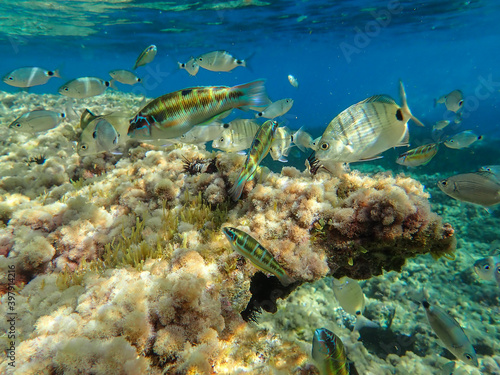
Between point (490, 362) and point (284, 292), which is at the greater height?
point (284, 292)

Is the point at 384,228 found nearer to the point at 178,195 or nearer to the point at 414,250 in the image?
the point at 414,250

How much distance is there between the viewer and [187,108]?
1.97 m

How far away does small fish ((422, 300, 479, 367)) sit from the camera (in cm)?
290

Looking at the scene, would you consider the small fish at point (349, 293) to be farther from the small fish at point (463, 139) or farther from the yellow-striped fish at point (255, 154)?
the small fish at point (463, 139)

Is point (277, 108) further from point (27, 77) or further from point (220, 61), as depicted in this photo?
point (27, 77)

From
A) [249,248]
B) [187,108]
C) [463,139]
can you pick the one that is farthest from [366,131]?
[463,139]

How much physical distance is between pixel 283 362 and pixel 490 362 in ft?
18.5

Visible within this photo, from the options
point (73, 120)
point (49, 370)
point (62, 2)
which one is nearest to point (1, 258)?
point (49, 370)

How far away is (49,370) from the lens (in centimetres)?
157

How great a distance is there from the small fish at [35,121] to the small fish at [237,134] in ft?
11.2

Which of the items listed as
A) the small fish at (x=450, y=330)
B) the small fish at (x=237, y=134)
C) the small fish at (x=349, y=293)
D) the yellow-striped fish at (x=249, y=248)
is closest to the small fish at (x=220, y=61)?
the small fish at (x=237, y=134)

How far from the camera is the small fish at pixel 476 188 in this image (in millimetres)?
3260

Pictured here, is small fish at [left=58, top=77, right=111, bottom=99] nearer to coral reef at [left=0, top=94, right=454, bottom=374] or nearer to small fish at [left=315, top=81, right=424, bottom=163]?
coral reef at [left=0, top=94, right=454, bottom=374]

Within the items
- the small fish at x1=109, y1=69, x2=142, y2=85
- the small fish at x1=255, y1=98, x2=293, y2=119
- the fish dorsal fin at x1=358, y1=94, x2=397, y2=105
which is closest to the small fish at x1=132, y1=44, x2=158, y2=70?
the small fish at x1=109, y1=69, x2=142, y2=85
